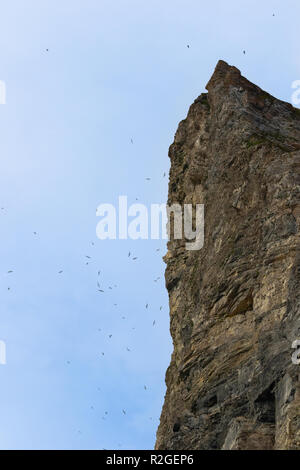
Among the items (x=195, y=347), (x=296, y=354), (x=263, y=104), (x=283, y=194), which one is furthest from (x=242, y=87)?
(x=296, y=354)

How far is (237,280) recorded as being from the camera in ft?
138

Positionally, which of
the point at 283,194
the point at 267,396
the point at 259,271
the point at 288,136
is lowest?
the point at 267,396

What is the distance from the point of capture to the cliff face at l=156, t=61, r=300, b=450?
35594 millimetres

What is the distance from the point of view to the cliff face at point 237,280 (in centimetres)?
3559

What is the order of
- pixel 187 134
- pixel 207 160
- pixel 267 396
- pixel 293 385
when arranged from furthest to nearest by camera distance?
1. pixel 187 134
2. pixel 207 160
3. pixel 267 396
4. pixel 293 385

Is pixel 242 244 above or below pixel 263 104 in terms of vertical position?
below

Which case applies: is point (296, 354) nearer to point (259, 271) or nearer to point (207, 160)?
point (259, 271)

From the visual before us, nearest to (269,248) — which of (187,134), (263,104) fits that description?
(263,104)

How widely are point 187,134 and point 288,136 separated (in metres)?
8.56

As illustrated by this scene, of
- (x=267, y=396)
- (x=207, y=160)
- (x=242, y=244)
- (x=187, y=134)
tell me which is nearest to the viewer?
(x=267, y=396)

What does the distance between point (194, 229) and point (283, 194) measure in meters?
9.16

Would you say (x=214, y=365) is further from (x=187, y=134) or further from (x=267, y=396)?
(x=187, y=134)

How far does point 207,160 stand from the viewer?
51.8 m

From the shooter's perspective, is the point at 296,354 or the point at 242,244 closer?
the point at 296,354
